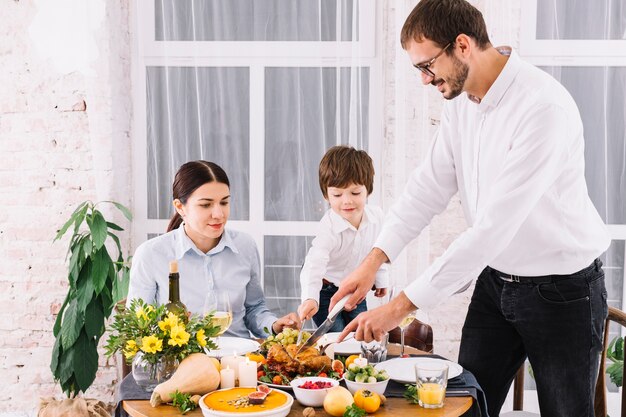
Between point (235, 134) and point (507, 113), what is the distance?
1.88 metres

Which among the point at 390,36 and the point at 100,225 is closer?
the point at 100,225

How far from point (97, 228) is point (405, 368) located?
5.64ft

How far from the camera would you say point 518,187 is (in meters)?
1.79

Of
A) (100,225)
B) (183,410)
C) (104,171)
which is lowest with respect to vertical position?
(183,410)

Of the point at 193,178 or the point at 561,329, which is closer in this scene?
the point at 561,329

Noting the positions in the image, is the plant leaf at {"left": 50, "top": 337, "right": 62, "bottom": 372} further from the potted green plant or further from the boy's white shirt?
the boy's white shirt

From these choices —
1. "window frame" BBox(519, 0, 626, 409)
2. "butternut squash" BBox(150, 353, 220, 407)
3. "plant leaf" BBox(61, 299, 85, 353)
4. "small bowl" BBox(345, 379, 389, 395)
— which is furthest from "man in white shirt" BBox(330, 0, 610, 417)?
"plant leaf" BBox(61, 299, 85, 353)

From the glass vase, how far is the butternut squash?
0.05 metres

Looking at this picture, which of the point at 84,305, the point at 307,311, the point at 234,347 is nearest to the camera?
the point at 234,347

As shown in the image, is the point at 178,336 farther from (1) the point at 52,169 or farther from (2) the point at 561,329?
(1) the point at 52,169

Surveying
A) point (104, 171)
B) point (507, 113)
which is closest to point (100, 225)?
point (104, 171)

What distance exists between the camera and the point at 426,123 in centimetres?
331

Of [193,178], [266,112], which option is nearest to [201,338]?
[193,178]

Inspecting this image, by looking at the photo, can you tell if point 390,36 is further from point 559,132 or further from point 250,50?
point 559,132
